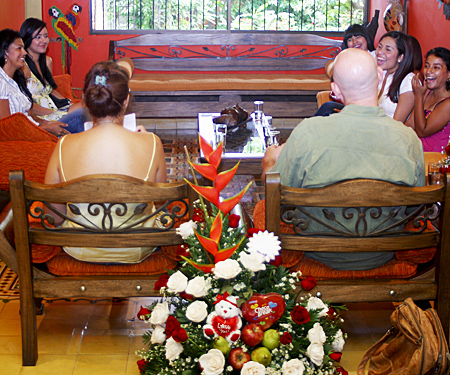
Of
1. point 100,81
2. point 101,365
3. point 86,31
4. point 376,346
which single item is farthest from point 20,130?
point 86,31

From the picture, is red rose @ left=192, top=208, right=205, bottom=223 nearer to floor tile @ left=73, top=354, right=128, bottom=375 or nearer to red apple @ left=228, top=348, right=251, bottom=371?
red apple @ left=228, top=348, right=251, bottom=371

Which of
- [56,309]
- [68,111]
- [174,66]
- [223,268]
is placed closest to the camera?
[223,268]

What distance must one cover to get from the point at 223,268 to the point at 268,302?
7.2 inches

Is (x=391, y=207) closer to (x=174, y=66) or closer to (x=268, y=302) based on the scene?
(x=268, y=302)

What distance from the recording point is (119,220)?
7.85ft

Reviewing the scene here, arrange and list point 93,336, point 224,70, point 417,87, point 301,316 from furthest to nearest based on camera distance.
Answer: point 224,70 < point 417,87 < point 93,336 < point 301,316

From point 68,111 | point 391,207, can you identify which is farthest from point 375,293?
point 68,111

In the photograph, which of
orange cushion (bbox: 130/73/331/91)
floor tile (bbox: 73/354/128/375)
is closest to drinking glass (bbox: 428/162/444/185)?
floor tile (bbox: 73/354/128/375)

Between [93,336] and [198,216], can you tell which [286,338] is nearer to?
[198,216]

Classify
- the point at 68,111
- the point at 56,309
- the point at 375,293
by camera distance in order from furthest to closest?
the point at 68,111 → the point at 56,309 → the point at 375,293

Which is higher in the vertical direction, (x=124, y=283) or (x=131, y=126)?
(x=131, y=126)

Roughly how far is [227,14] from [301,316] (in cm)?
707

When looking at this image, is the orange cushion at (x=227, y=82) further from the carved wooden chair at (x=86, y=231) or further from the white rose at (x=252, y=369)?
the white rose at (x=252, y=369)

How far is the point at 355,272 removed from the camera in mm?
2359
